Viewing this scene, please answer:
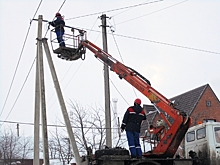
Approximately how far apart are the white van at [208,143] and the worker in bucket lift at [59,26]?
6209 mm

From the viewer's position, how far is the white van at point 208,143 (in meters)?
11.1

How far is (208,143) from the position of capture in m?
11.3

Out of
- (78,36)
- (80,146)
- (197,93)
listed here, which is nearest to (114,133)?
(80,146)

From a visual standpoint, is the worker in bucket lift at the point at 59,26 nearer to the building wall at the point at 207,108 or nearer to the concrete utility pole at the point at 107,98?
the concrete utility pole at the point at 107,98

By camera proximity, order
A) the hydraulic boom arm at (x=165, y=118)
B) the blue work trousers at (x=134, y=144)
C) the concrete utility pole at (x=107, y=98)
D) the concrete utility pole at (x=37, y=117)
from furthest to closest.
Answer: the concrete utility pole at (x=107, y=98)
the concrete utility pole at (x=37, y=117)
the hydraulic boom arm at (x=165, y=118)
the blue work trousers at (x=134, y=144)

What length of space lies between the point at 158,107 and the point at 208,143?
1.91m

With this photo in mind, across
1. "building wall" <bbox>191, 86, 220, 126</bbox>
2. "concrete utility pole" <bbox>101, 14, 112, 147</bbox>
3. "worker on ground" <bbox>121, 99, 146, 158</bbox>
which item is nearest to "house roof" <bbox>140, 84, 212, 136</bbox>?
"building wall" <bbox>191, 86, 220, 126</bbox>

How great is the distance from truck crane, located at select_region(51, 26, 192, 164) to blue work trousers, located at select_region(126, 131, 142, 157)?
0.35 metres

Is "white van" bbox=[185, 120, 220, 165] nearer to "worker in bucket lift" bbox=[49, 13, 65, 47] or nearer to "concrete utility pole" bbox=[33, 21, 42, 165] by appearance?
"concrete utility pole" bbox=[33, 21, 42, 165]

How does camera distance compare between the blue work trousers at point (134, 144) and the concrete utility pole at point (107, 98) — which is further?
the concrete utility pole at point (107, 98)

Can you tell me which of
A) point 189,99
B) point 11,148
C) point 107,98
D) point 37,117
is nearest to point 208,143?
point 37,117

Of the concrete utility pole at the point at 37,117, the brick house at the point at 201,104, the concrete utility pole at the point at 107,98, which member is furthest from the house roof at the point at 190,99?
the concrete utility pole at the point at 37,117

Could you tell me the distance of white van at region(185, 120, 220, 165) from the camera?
11141 millimetres

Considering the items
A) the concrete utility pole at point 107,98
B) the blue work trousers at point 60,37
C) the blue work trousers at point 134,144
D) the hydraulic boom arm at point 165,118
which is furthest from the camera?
the concrete utility pole at point 107,98
